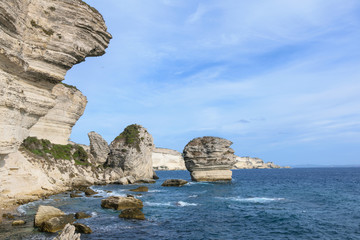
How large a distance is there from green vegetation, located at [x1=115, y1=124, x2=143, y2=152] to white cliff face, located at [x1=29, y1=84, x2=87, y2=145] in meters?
15.5

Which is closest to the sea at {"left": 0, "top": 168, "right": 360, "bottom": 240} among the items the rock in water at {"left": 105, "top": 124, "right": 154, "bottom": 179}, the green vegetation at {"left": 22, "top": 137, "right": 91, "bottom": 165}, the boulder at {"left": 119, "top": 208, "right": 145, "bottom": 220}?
the boulder at {"left": 119, "top": 208, "right": 145, "bottom": 220}

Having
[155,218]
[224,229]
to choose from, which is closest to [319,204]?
[224,229]

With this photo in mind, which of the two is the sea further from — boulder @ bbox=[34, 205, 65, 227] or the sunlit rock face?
the sunlit rock face

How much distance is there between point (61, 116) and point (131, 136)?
73.8 feet

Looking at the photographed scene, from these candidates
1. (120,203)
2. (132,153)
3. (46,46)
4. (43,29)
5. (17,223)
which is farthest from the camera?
(132,153)

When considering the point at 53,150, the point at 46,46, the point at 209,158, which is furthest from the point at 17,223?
the point at 209,158

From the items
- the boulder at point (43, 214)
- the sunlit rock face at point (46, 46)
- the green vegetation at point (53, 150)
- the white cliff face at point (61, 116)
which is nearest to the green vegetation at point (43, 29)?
the sunlit rock face at point (46, 46)

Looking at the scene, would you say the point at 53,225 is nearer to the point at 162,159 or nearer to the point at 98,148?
the point at 98,148

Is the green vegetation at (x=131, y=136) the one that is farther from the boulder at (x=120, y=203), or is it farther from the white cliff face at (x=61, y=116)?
the boulder at (x=120, y=203)

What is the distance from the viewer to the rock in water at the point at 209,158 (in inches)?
2645

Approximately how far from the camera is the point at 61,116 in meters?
54.8

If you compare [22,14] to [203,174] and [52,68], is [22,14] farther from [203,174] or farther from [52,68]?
[203,174]

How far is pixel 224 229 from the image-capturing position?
21.9m

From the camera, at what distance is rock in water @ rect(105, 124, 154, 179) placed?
68500mm
